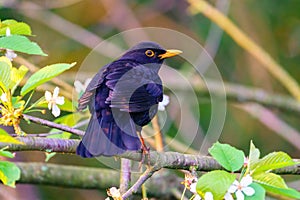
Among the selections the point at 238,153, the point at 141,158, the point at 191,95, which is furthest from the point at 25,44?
the point at 191,95

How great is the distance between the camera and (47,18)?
6.13 metres

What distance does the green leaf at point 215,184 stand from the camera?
1816 mm

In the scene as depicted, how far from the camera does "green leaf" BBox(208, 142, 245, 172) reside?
1899mm

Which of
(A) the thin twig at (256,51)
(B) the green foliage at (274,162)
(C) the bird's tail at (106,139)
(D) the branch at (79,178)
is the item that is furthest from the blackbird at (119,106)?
(A) the thin twig at (256,51)

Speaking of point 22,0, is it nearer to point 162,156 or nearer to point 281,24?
point 281,24

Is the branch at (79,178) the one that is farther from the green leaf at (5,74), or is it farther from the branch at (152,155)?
the green leaf at (5,74)

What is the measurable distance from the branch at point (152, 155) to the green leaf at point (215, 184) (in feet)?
1.26

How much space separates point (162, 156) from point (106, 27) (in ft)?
15.1

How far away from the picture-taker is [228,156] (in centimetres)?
193

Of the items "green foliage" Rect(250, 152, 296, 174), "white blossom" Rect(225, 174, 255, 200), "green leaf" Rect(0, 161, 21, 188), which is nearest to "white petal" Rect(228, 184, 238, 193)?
"white blossom" Rect(225, 174, 255, 200)

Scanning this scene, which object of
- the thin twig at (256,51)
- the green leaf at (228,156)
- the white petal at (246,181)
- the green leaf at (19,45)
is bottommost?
the white petal at (246,181)

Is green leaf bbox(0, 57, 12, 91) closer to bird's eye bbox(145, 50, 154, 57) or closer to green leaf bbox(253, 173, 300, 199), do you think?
green leaf bbox(253, 173, 300, 199)

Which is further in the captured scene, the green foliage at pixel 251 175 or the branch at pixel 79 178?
the branch at pixel 79 178

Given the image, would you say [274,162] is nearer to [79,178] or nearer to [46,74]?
[46,74]
